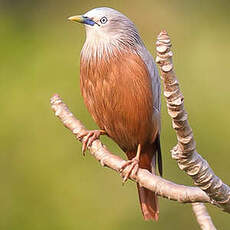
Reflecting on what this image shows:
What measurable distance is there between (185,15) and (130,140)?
336cm

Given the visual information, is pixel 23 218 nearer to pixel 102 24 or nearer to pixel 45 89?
pixel 45 89

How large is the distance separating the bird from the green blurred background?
1653mm

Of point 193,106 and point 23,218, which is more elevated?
point 193,106

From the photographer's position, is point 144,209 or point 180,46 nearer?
point 144,209

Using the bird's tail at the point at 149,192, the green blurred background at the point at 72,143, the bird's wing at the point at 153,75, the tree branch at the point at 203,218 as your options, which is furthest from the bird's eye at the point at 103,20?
the green blurred background at the point at 72,143

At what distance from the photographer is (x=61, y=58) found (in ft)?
23.8

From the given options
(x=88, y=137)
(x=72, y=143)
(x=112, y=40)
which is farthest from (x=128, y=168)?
(x=72, y=143)

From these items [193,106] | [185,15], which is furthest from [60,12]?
[193,106]

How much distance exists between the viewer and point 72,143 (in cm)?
681

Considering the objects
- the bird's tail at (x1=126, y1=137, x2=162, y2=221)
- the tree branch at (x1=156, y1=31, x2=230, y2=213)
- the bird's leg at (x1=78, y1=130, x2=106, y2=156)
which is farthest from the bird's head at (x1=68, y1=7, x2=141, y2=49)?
the tree branch at (x1=156, y1=31, x2=230, y2=213)

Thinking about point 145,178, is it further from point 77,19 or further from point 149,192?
point 77,19

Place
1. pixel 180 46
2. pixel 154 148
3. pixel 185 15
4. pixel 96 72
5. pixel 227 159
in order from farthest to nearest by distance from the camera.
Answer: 1. pixel 185 15
2. pixel 180 46
3. pixel 227 159
4. pixel 154 148
5. pixel 96 72

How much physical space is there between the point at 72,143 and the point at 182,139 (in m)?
3.45

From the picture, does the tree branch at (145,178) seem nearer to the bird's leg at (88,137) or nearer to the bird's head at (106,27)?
the bird's leg at (88,137)
